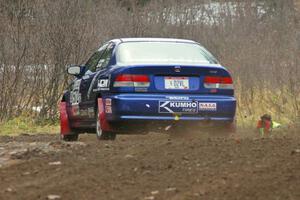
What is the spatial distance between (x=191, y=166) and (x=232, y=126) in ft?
11.6

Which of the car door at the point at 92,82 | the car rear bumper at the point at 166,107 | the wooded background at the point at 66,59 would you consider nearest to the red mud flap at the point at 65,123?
the car door at the point at 92,82

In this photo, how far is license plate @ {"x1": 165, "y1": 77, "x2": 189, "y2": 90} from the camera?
387 inches

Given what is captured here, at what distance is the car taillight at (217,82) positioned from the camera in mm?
9992

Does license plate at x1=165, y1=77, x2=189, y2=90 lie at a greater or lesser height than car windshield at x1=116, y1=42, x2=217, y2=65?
lesser

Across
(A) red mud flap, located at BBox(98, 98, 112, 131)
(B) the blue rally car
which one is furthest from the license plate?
(A) red mud flap, located at BBox(98, 98, 112, 131)

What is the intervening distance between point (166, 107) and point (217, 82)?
78 centimetres

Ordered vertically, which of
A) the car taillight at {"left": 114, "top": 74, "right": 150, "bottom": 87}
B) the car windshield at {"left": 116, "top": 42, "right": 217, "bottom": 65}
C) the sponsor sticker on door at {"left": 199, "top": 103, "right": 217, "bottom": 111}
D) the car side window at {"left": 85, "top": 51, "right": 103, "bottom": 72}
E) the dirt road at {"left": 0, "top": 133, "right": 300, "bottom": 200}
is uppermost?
the car windshield at {"left": 116, "top": 42, "right": 217, "bottom": 65}

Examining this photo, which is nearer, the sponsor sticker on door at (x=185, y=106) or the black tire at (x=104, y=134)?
the sponsor sticker on door at (x=185, y=106)

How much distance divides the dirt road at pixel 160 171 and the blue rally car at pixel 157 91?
1402 mm

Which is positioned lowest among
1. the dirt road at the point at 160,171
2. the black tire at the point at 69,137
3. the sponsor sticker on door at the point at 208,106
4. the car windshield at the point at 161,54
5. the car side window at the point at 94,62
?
the black tire at the point at 69,137

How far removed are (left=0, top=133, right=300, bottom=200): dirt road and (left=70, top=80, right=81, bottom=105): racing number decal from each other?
304cm

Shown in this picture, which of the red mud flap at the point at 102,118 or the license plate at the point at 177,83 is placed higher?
the license plate at the point at 177,83

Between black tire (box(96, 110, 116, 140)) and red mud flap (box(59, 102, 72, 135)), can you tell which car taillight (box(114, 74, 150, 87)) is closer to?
black tire (box(96, 110, 116, 140))

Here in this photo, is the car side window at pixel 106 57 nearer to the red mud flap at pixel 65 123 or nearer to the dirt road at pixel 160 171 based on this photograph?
the red mud flap at pixel 65 123
